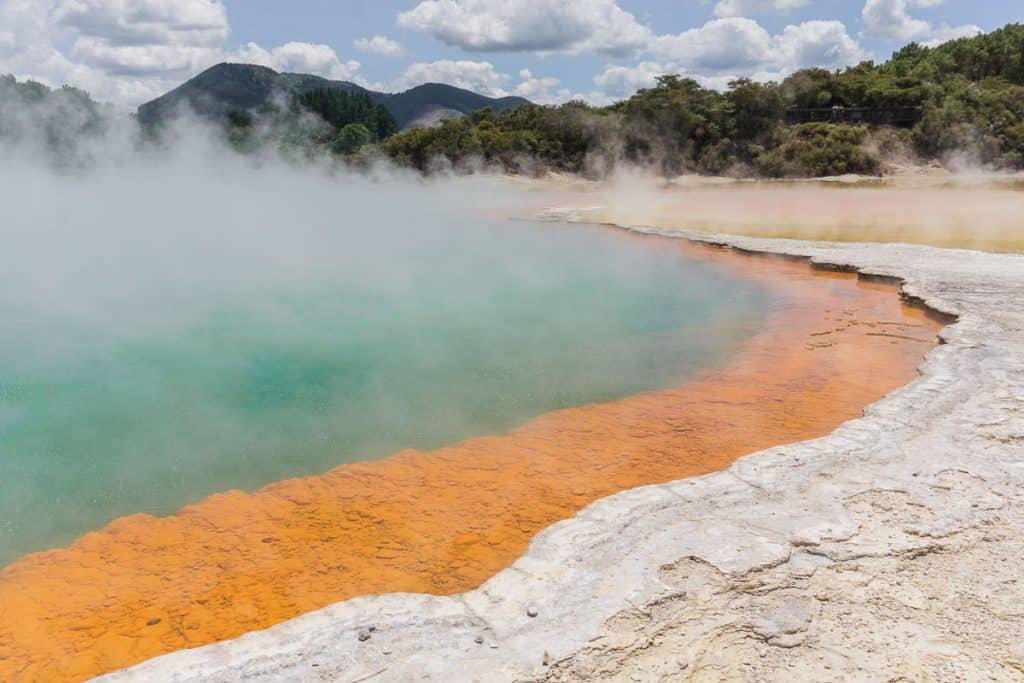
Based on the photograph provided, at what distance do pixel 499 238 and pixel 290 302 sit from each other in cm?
488

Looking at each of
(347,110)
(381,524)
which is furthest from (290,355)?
(347,110)

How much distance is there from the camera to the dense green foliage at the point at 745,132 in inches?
851

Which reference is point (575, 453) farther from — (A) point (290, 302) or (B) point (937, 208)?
(B) point (937, 208)

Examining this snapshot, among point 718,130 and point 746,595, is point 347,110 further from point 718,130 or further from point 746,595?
point 746,595

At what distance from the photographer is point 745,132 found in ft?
79.3

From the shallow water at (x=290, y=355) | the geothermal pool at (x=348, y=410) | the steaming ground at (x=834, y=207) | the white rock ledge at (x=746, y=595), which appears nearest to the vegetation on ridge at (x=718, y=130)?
→ the steaming ground at (x=834, y=207)

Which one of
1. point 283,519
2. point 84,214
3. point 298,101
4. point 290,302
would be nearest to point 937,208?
point 290,302

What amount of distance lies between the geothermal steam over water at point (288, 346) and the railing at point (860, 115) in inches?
668

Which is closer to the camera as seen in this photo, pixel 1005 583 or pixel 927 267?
pixel 1005 583

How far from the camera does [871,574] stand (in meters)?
2.19

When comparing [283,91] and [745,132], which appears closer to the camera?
[745,132]

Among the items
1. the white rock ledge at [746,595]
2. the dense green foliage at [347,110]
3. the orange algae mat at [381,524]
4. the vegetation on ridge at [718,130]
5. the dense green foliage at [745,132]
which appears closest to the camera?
the white rock ledge at [746,595]

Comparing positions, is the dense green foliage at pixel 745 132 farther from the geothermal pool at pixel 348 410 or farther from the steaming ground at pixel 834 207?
the geothermal pool at pixel 348 410

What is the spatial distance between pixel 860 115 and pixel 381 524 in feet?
85.0
